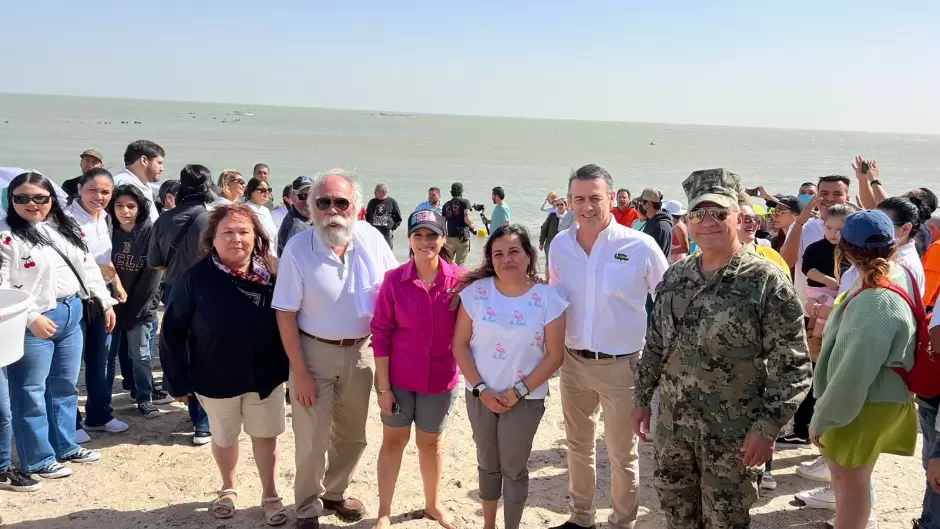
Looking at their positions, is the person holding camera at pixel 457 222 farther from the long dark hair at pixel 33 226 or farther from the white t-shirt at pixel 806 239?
the long dark hair at pixel 33 226

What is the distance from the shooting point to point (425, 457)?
3.67m

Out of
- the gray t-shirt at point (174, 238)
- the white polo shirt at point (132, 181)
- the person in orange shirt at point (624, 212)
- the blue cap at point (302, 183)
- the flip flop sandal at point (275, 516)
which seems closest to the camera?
the flip flop sandal at point (275, 516)

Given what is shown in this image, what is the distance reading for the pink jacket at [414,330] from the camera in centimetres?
344

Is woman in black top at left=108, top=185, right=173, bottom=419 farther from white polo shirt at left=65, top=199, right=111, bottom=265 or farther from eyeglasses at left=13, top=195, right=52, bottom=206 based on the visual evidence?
eyeglasses at left=13, top=195, right=52, bottom=206

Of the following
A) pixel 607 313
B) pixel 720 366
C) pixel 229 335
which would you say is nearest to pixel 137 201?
pixel 229 335

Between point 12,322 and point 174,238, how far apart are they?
158 centimetres

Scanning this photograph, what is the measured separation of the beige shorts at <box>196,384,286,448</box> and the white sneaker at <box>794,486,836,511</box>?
346 centimetres

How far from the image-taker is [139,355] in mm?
5305

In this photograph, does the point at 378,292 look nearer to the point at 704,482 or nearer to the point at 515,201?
the point at 704,482

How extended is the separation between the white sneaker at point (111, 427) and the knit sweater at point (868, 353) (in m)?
5.04

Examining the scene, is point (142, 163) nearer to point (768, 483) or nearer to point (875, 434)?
point (768, 483)

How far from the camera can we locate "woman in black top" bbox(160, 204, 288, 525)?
3.54 meters

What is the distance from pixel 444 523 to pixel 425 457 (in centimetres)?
48

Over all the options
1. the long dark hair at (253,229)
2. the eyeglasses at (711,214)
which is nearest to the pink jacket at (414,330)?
the long dark hair at (253,229)
